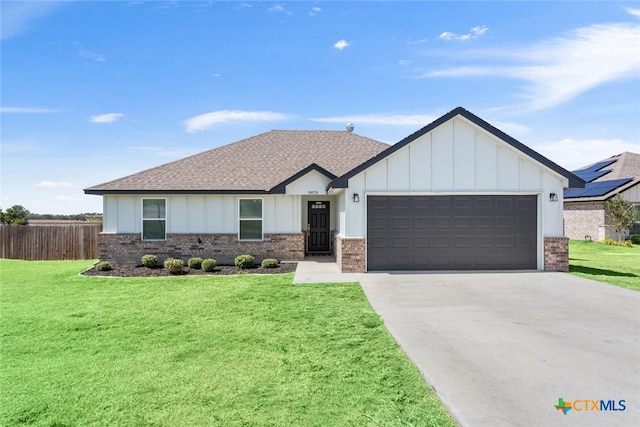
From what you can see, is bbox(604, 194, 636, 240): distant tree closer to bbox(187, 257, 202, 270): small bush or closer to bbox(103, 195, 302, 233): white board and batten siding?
bbox(103, 195, 302, 233): white board and batten siding

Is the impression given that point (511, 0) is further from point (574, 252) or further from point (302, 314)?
point (574, 252)

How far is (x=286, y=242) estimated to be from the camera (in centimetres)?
1515

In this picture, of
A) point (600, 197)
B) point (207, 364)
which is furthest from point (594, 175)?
point (207, 364)

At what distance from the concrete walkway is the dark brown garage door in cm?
134

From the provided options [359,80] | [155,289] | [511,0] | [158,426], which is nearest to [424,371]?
[158,426]

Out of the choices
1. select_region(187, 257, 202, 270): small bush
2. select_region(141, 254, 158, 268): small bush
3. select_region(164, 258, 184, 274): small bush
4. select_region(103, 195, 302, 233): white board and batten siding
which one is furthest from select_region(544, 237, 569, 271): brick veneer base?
select_region(141, 254, 158, 268): small bush

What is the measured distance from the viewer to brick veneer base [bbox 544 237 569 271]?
1220 cm

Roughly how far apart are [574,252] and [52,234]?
26738 mm

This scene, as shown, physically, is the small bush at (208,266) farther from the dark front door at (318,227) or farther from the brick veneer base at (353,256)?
the dark front door at (318,227)

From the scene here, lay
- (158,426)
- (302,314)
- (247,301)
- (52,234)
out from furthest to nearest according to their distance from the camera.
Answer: (52,234) → (247,301) → (302,314) → (158,426)

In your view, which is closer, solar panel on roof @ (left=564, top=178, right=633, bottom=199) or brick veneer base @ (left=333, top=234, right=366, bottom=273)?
brick veneer base @ (left=333, top=234, right=366, bottom=273)

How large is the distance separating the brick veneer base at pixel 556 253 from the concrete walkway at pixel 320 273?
22.0 feet

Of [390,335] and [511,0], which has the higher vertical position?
[511,0]

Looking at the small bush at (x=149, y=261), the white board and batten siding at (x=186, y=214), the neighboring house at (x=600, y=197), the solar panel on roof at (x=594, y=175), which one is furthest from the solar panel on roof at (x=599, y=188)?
the small bush at (x=149, y=261)
